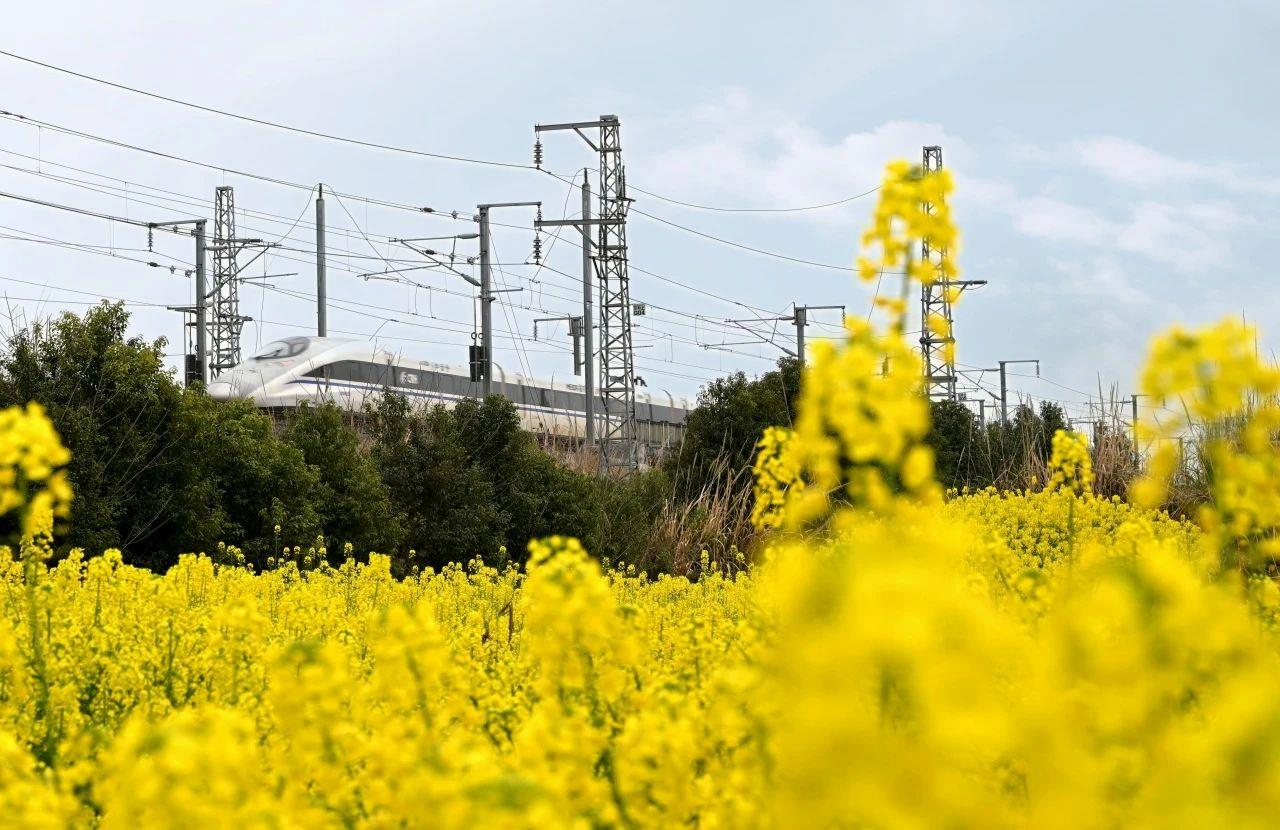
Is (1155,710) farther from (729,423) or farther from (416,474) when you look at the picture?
(729,423)

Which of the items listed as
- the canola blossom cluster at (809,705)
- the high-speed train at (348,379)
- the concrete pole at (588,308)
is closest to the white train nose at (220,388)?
the high-speed train at (348,379)

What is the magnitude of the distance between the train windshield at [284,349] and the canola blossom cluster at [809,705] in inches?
1029

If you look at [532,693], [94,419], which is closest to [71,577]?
[532,693]

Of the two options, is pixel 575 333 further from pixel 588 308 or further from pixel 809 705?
pixel 809 705

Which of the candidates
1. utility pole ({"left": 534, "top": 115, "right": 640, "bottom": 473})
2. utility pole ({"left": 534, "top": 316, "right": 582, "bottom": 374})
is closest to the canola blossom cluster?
utility pole ({"left": 534, "top": 115, "right": 640, "bottom": 473})

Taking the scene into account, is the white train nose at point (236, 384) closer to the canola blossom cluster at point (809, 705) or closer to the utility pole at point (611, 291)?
the utility pole at point (611, 291)

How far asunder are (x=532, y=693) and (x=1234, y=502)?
2259 millimetres

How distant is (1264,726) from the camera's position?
1.04m

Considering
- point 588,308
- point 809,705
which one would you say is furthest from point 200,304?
point 809,705

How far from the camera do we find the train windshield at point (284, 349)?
100ft

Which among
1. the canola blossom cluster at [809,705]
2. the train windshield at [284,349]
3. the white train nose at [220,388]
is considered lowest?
the canola blossom cluster at [809,705]

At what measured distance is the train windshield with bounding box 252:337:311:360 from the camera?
3051 centimetres

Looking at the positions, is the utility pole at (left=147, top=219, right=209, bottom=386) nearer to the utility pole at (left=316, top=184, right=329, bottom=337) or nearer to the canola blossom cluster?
the utility pole at (left=316, top=184, right=329, bottom=337)

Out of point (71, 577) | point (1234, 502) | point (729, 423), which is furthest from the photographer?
point (729, 423)
